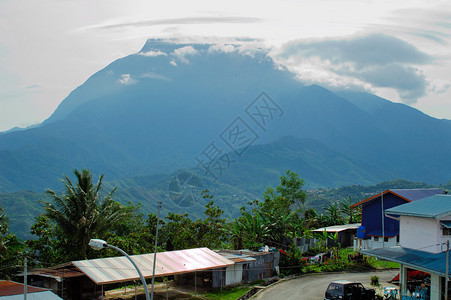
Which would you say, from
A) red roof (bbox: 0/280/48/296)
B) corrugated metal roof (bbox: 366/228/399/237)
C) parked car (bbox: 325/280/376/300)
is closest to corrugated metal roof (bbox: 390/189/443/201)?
corrugated metal roof (bbox: 366/228/399/237)

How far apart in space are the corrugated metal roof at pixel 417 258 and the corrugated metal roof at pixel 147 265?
A: 1002 cm

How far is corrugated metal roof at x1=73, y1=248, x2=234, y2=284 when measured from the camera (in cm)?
2372

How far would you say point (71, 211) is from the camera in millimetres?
30875

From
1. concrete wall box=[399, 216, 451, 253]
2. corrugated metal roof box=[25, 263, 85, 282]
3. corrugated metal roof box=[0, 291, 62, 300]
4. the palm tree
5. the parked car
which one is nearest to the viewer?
corrugated metal roof box=[0, 291, 62, 300]

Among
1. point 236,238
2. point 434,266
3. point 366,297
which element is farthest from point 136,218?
point 434,266

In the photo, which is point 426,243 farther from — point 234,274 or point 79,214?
point 79,214

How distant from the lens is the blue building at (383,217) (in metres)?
38.9

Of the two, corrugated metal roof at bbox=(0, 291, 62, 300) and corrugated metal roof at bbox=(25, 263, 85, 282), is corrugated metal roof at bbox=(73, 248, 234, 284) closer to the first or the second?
corrugated metal roof at bbox=(25, 263, 85, 282)

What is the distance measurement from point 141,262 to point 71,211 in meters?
7.45

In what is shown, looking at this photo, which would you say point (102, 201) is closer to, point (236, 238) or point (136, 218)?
point (236, 238)

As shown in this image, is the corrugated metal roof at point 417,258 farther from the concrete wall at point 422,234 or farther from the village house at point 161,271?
the village house at point 161,271

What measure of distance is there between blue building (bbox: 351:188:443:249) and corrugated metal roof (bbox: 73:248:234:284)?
55.9 feet

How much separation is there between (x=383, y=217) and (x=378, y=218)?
3.20 feet

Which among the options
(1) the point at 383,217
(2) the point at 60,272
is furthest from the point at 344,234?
(2) the point at 60,272
